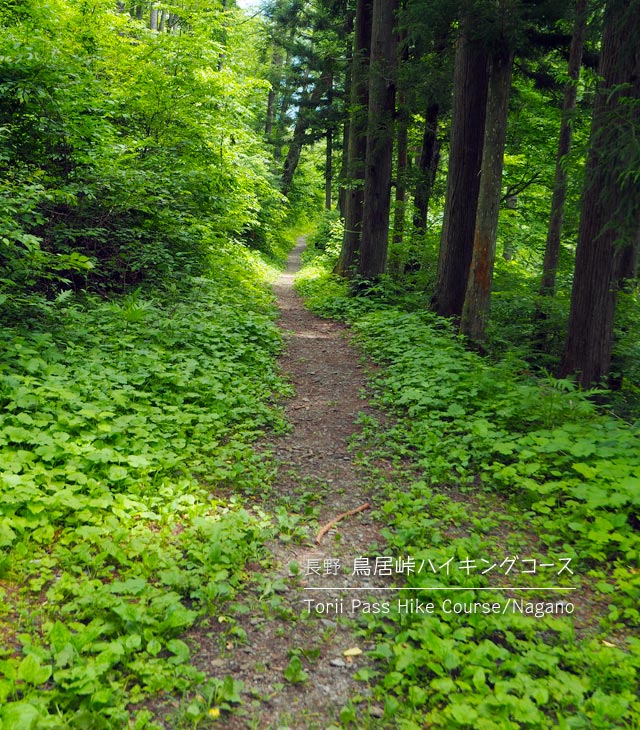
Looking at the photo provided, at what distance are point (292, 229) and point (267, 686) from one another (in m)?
34.7

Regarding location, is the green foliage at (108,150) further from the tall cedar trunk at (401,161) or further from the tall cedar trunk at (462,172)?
the tall cedar trunk at (462,172)

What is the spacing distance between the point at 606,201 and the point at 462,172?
3.09m

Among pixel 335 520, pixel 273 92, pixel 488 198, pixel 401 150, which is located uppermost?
pixel 273 92

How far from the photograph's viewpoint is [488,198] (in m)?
7.82

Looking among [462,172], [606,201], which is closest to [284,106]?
[462,172]

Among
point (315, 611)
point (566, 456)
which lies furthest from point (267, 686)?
point (566, 456)

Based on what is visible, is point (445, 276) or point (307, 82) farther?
point (307, 82)

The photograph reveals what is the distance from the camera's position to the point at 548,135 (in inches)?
508

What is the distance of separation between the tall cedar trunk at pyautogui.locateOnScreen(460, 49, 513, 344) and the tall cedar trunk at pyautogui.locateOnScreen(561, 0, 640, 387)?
1.30 m

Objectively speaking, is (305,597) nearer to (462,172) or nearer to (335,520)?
(335,520)

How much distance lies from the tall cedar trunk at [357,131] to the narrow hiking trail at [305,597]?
919cm


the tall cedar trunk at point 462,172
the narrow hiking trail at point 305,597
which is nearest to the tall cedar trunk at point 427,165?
the tall cedar trunk at point 462,172

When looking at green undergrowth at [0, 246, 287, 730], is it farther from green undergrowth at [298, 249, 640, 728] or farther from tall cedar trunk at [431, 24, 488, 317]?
tall cedar trunk at [431, 24, 488, 317]

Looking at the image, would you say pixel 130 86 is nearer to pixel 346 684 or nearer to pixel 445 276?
pixel 445 276
